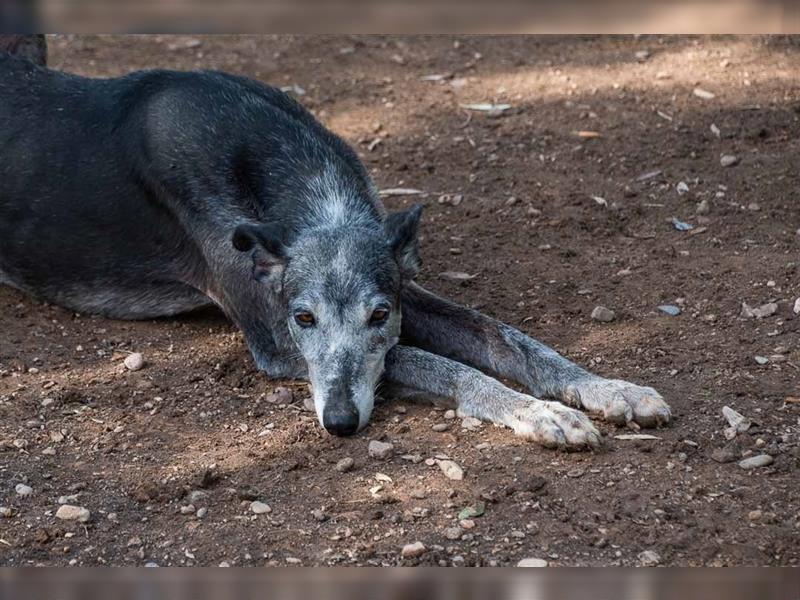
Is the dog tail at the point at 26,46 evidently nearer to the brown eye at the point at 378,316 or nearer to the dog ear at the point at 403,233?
the dog ear at the point at 403,233

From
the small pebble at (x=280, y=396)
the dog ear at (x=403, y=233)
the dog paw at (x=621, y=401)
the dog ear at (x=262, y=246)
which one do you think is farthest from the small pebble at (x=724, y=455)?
the dog ear at (x=262, y=246)

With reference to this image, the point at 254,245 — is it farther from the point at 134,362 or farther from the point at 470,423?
the point at 470,423

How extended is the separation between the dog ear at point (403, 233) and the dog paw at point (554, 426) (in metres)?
1.09

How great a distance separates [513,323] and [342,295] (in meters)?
1.24

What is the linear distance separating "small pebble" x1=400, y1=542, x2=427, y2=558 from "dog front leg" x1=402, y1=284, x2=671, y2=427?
1.31m

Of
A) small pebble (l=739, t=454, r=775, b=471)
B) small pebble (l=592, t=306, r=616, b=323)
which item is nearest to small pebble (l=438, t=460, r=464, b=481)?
small pebble (l=739, t=454, r=775, b=471)

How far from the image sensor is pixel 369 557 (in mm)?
4527

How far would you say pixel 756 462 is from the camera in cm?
500

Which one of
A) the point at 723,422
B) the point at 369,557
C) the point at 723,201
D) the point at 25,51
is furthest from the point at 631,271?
the point at 25,51

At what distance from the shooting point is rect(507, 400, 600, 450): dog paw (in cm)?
518

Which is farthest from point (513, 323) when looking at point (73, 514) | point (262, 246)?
point (73, 514)

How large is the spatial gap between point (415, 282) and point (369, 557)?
2.59 meters

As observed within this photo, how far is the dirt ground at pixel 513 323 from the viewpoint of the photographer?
15.4 ft

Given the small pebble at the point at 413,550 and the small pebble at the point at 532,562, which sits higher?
the small pebble at the point at 532,562
